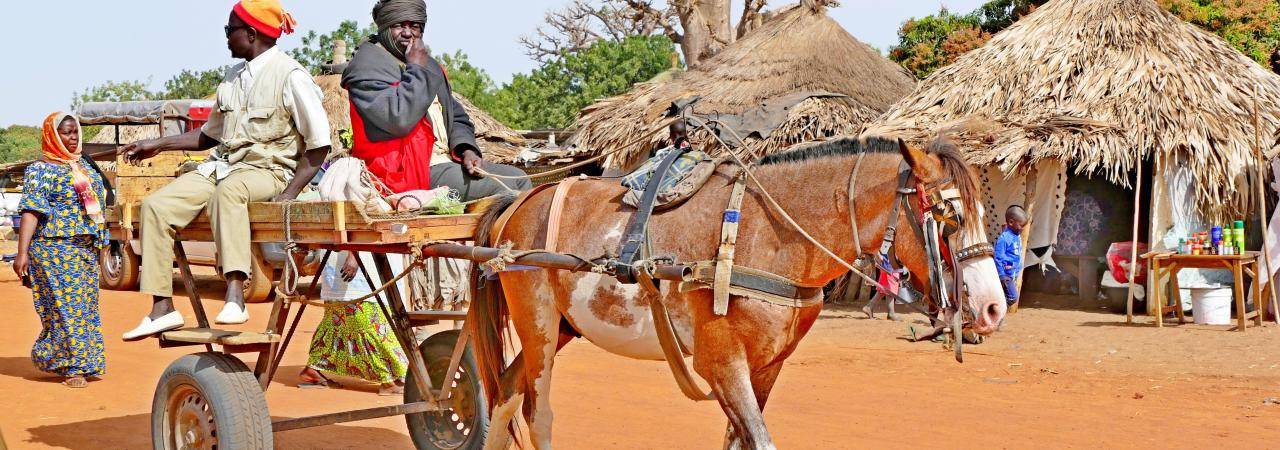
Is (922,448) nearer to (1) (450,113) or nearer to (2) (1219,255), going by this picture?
(1) (450,113)

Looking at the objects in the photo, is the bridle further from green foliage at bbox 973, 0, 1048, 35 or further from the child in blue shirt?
green foliage at bbox 973, 0, 1048, 35

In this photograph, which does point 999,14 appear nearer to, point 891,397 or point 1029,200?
point 1029,200

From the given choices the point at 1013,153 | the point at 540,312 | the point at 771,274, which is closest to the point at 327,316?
the point at 540,312

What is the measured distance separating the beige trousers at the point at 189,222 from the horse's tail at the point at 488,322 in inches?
40.5

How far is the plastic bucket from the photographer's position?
11414 mm

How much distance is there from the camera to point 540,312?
4785 mm

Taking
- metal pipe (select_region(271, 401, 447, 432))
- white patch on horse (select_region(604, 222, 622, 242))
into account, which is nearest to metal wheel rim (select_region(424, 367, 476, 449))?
metal pipe (select_region(271, 401, 447, 432))

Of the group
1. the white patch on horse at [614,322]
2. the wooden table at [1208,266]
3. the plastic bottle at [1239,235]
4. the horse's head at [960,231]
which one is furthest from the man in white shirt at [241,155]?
the plastic bottle at [1239,235]

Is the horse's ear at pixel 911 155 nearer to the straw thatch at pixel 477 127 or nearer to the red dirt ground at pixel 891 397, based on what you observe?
the red dirt ground at pixel 891 397

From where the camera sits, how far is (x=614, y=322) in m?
4.54

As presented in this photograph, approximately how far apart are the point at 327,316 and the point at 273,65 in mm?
3638

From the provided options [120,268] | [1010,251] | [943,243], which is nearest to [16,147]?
[120,268]

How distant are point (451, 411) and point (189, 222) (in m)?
1.75

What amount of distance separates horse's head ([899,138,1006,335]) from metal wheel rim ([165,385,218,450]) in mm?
3327
